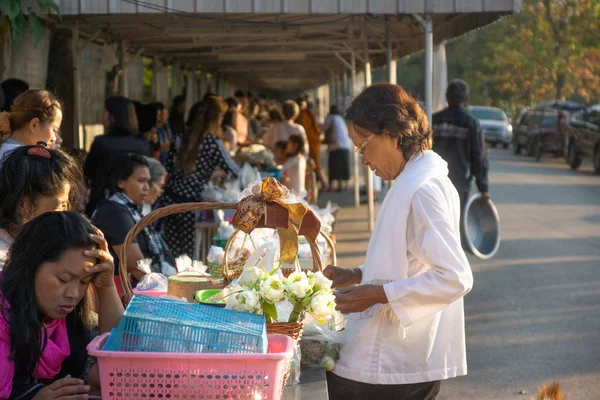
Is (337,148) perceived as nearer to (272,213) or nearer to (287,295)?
(272,213)

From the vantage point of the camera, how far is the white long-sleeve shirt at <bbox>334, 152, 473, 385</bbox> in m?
2.91

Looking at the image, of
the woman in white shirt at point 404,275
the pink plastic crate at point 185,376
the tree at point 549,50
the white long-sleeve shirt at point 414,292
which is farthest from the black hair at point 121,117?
the tree at point 549,50

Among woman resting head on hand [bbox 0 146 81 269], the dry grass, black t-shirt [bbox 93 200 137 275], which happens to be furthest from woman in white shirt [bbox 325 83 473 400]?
black t-shirt [bbox 93 200 137 275]

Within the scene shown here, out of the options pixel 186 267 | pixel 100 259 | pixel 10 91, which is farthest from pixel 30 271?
pixel 10 91

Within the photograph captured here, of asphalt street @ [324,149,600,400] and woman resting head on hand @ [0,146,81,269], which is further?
asphalt street @ [324,149,600,400]

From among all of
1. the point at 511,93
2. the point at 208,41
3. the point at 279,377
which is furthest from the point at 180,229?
the point at 511,93

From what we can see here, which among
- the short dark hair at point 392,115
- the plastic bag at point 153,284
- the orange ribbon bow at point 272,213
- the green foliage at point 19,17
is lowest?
the plastic bag at point 153,284

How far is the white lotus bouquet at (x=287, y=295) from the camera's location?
9.11 ft

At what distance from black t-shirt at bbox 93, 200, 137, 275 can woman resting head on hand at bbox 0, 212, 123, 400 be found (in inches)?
91.5

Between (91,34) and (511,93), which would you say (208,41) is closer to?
(91,34)

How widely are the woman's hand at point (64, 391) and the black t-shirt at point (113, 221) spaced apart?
2.58 metres

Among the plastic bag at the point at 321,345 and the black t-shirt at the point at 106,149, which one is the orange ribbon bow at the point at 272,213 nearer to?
the plastic bag at the point at 321,345

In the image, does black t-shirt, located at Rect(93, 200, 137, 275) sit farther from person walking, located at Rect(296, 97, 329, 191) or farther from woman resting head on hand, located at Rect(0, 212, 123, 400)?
person walking, located at Rect(296, 97, 329, 191)

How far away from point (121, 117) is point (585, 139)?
20083 mm
